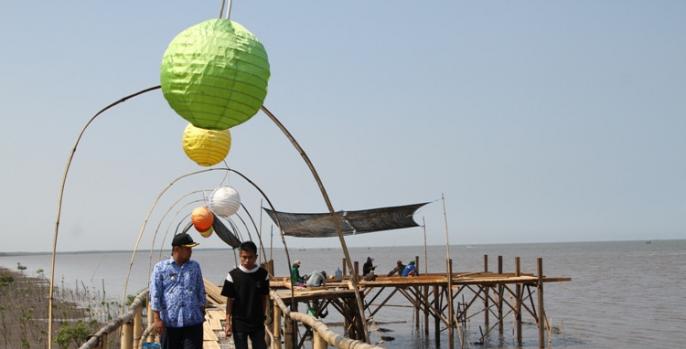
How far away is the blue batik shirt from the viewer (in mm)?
4957

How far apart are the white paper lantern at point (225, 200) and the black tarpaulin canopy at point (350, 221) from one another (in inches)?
160

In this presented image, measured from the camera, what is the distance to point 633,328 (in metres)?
25.4

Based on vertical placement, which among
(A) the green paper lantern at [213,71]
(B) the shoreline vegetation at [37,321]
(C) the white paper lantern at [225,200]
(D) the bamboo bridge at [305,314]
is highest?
(A) the green paper lantern at [213,71]

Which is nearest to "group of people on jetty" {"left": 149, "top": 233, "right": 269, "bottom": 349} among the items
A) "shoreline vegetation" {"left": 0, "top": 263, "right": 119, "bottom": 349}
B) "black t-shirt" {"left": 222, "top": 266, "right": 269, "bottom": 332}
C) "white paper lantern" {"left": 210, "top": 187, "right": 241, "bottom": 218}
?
"black t-shirt" {"left": 222, "top": 266, "right": 269, "bottom": 332}

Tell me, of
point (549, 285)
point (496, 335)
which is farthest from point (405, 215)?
point (549, 285)

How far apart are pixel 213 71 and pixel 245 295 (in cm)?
240

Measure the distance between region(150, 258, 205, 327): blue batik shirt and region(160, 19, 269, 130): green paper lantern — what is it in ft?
4.97

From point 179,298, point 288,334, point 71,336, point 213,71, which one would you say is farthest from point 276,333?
point 71,336

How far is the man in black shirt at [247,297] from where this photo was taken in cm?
557

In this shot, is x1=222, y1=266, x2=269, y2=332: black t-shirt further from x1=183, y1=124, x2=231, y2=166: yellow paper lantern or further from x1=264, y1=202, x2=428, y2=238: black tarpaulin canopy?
x1=264, y1=202, x2=428, y2=238: black tarpaulin canopy

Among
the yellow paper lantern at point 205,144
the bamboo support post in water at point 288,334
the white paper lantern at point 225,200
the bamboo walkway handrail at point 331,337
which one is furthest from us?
the white paper lantern at point 225,200

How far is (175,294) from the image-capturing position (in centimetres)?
497

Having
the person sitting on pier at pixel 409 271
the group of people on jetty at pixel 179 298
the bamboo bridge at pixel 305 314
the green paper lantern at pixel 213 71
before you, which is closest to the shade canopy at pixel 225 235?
the bamboo bridge at pixel 305 314

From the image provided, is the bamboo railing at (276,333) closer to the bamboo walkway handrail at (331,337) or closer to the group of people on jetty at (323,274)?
the bamboo walkway handrail at (331,337)
